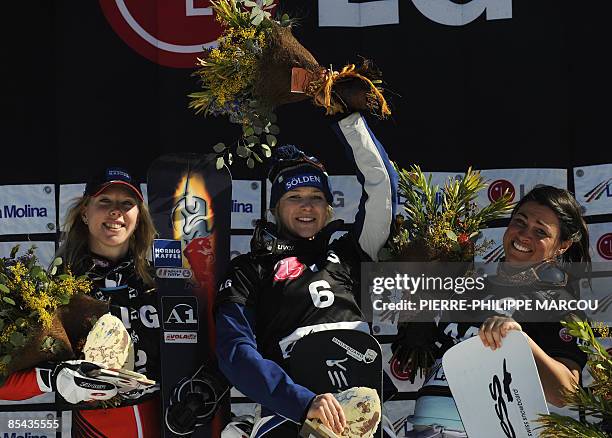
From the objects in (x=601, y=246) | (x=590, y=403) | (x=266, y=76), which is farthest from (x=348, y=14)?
(x=590, y=403)

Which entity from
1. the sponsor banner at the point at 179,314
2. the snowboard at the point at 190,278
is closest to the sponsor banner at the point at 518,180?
the snowboard at the point at 190,278

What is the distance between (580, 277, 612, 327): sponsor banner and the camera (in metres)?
4.33

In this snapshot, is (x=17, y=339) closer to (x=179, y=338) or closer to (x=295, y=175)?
(x=179, y=338)

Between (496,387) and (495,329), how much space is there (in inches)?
8.2

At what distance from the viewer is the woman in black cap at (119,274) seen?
3.78m

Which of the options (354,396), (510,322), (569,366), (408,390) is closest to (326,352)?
(354,396)

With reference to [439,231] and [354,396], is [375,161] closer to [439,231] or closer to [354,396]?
[439,231]

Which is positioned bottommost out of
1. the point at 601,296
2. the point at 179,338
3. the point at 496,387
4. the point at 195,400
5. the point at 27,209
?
the point at 195,400

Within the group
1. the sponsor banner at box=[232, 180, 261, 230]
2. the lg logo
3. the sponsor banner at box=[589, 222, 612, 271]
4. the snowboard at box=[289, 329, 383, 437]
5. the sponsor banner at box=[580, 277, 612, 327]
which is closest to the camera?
the snowboard at box=[289, 329, 383, 437]

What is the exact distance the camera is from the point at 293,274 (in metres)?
3.59

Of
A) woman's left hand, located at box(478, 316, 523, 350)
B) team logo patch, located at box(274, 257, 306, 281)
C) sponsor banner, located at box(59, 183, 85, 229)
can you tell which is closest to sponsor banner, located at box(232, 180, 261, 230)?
sponsor banner, located at box(59, 183, 85, 229)

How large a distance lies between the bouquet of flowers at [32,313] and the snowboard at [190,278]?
386 millimetres

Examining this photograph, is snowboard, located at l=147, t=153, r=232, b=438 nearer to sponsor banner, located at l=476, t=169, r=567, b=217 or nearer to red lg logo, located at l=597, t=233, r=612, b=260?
sponsor banner, located at l=476, t=169, r=567, b=217

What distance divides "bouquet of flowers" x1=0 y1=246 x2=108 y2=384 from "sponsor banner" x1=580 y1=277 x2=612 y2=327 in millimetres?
2205
